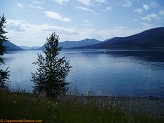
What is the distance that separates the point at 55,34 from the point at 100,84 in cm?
2931

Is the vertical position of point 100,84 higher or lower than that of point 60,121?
lower

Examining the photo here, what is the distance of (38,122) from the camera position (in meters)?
5.48

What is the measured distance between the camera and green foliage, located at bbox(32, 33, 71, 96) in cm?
2391

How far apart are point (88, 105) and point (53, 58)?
652 inches

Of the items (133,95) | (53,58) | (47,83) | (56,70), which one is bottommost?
(133,95)

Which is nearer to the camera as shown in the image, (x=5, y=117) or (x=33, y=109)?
(x=5, y=117)

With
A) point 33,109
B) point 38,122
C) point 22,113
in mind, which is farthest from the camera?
point 33,109

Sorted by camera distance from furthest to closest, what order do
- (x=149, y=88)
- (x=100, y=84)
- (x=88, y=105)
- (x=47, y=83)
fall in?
(x=100, y=84)
(x=149, y=88)
(x=47, y=83)
(x=88, y=105)

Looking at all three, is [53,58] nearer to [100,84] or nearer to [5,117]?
[5,117]

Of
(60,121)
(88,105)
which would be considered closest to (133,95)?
(88,105)

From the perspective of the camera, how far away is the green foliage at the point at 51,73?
23906 millimetres

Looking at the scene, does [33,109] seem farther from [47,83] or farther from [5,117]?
[47,83]

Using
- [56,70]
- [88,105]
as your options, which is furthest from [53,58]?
[88,105]

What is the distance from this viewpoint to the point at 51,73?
24109 millimetres
